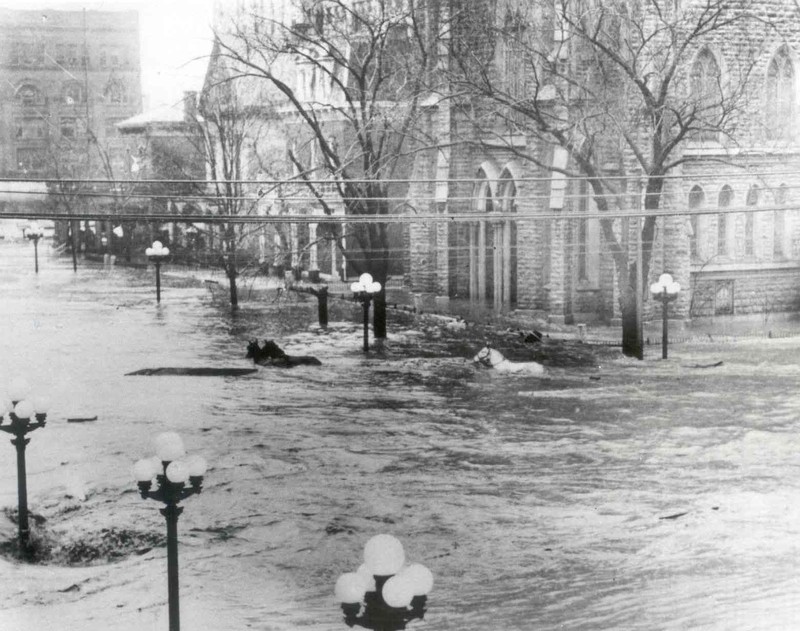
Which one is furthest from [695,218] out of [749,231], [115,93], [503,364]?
[115,93]

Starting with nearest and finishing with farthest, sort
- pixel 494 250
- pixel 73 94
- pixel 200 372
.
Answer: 1. pixel 200 372
2. pixel 494 250
3. pixel 73 94

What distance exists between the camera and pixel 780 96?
30.6 m

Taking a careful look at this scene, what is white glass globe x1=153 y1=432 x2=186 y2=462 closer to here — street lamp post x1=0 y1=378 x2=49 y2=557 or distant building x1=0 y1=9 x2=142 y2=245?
street lamp post x1=0 y1=378 x2=49 y2=557

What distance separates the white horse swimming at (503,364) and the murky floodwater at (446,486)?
341mm

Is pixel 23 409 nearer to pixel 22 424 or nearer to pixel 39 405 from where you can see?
pixel 22 424

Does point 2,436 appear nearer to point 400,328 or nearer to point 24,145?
point 400,328

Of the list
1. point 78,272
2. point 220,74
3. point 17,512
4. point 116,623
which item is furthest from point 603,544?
point 78,272

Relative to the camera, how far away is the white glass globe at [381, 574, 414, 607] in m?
6.48

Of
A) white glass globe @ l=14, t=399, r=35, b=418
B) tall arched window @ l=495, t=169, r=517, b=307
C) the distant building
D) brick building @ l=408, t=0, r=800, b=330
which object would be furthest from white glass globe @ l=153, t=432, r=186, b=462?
tall arched window @ l=495, t=169, r=517, b=307

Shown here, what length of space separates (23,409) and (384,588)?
274 inches

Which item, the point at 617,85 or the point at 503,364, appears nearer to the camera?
the point at 503,364

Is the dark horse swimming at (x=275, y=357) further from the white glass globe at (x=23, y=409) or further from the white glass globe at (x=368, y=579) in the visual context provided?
the white glass globe at (x=368, y=579)

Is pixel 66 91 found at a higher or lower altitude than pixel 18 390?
higher

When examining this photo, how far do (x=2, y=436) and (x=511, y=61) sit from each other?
1837 cm
